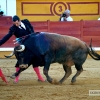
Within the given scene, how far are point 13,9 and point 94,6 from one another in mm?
2251

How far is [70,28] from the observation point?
1338cm

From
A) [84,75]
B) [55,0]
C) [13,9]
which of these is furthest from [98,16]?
[84,75]

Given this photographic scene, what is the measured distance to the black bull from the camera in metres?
7.55

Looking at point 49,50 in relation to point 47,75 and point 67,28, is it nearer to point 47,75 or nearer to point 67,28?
point 47,75

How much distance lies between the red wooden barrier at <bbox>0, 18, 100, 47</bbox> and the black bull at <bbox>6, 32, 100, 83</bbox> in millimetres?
5526

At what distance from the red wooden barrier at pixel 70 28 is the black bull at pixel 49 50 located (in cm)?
553

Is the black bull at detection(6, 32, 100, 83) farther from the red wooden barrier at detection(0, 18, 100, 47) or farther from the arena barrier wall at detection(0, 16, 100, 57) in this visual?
the red wooden barrier at detection(0, 18, 100, 47)

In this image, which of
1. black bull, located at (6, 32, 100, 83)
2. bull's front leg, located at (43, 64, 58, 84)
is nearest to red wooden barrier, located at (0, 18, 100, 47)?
black bull, located at (6, 32, 100, 83)

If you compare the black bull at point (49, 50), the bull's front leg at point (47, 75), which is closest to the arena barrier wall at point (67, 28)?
the black bull at point (49, 50)

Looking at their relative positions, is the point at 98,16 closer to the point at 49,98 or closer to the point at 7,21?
the point at 7,21

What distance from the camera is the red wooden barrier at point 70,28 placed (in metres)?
13.2

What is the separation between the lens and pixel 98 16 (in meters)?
14.0

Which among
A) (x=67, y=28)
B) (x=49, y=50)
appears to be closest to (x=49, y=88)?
(x=49, y=50)

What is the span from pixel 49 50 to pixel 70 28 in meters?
5.89
